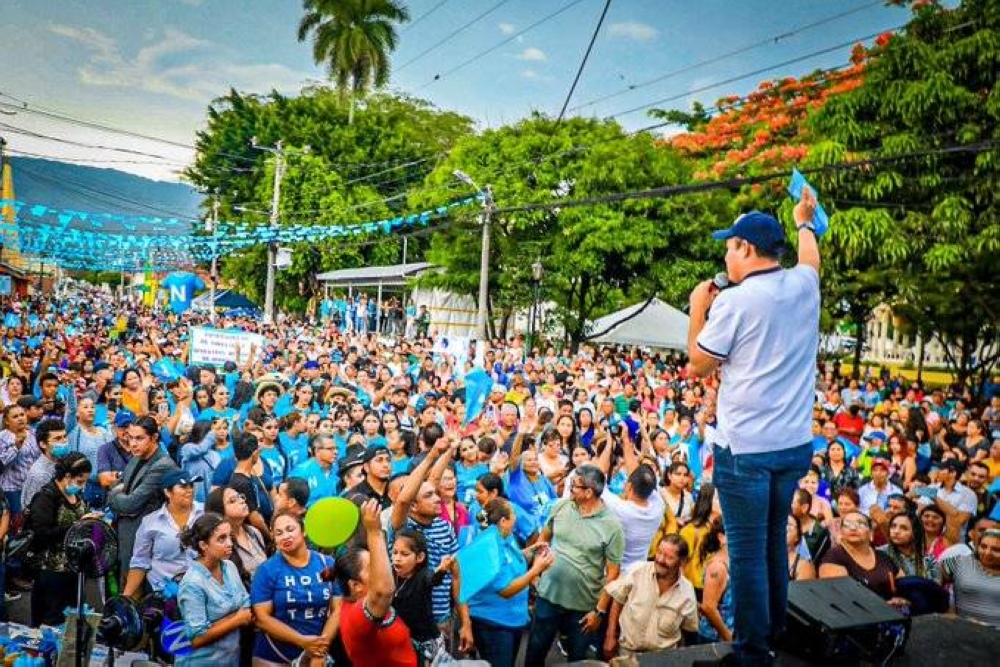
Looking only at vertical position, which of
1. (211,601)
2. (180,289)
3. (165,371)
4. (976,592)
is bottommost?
(211,601)

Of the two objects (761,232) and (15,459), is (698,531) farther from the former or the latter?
(15,459)

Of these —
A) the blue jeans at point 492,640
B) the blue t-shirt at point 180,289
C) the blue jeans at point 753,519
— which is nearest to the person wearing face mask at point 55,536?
the blue jeans at point 492,640

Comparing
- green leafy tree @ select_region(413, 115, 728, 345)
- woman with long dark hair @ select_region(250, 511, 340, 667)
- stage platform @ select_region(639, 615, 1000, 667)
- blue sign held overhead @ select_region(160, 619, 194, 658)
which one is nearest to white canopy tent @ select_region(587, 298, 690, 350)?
green leafy tree @ select_region(413, 115, 728, 345)

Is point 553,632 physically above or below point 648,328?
below

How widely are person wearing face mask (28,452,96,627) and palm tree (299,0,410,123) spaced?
3961cm

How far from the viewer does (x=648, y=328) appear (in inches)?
888

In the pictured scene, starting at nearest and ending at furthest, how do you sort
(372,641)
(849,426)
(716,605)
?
1. (372,641)
2. (716,605)
3. (849,426)

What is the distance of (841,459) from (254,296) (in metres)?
37.6

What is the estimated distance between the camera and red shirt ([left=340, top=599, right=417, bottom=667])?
3557 millimetres

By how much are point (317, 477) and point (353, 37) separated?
41.4 metres

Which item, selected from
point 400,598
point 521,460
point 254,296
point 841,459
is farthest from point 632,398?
point 254,296

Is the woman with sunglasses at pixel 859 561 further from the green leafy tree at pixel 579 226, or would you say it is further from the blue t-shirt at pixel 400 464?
the green leafy tree at pixel 579 226

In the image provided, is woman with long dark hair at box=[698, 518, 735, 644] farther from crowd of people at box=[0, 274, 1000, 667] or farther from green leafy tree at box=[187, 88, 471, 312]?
green leafy tree at box=[187, 88, 471, 312]

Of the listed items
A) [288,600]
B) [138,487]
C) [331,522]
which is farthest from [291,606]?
[138,487]
